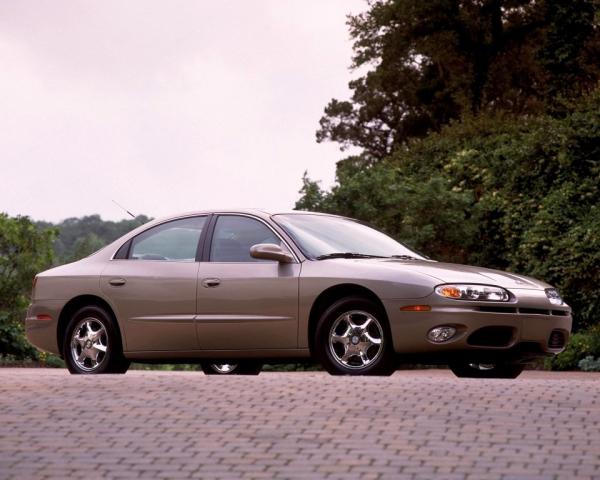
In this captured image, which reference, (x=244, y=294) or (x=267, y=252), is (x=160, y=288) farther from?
(x=267, y=252)

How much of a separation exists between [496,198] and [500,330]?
44.1ft

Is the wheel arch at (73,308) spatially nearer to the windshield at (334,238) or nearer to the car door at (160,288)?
the car door at (160,288)

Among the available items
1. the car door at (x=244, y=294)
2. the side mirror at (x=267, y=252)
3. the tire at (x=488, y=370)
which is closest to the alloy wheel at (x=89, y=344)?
the car door at (x=244, y=294)

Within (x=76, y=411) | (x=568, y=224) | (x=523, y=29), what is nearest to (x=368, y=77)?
(x=523, y=29)

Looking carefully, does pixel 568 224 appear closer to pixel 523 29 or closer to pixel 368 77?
pixel 523 29

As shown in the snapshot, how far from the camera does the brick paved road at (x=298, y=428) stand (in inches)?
297

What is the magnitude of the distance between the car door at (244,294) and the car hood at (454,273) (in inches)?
32.8

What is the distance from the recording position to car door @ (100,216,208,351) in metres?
12.3

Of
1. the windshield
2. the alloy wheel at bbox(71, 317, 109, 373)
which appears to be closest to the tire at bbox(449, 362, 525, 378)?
the windshield

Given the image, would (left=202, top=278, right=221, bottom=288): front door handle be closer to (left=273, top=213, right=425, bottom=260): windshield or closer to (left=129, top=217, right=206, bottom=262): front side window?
(left=129, top=217, right=206, bottom=262): front side window

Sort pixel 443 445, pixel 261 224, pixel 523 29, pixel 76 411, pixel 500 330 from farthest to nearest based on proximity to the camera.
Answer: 1. pixel 523 29
2. pixel 261 224
3. pixel 500 330
4. pixel 76 411
5. pixel 443 445

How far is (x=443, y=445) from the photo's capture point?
26.3ft

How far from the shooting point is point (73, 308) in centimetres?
1304

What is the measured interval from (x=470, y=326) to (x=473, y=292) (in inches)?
11.8
